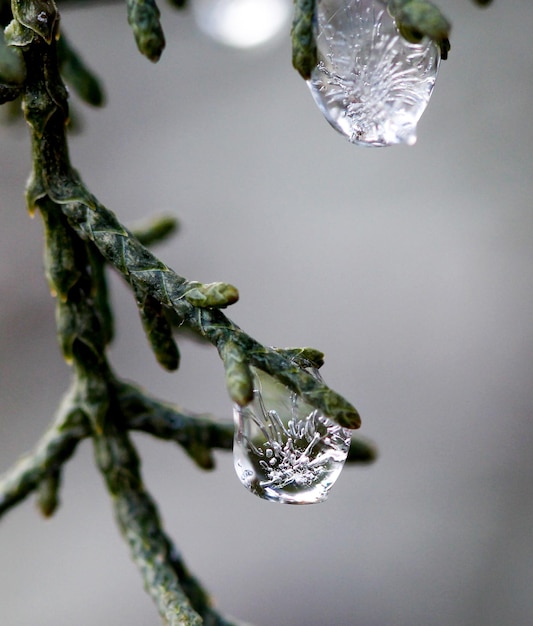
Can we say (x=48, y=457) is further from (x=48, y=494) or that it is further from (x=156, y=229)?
(x=156, y=229)

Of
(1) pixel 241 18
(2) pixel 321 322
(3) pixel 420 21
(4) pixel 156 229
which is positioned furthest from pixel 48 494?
(2) pixel 321 322

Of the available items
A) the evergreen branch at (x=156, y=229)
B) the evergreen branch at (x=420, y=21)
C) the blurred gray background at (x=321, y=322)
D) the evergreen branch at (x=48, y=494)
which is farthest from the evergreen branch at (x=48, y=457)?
the blurred gray background at (x=321, y=322)

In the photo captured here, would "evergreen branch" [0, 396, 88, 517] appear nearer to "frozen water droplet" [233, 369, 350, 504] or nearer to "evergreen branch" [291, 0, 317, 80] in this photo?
"frozen water droplet" [233, 369, 350, 504]

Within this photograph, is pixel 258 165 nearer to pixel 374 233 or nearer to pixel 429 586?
pixel 374 233

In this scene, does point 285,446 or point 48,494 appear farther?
point 48,494

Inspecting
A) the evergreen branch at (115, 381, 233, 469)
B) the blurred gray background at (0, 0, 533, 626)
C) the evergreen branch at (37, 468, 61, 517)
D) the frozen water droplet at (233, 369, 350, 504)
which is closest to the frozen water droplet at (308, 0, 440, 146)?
the frozen water droplet at (233, 369, 350, 504)

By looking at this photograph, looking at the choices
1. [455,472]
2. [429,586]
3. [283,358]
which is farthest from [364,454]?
[455,472]

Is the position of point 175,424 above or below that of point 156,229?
below

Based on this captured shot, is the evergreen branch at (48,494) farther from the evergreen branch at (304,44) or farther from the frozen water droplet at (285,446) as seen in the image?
the evergreen branch at (304,44)
